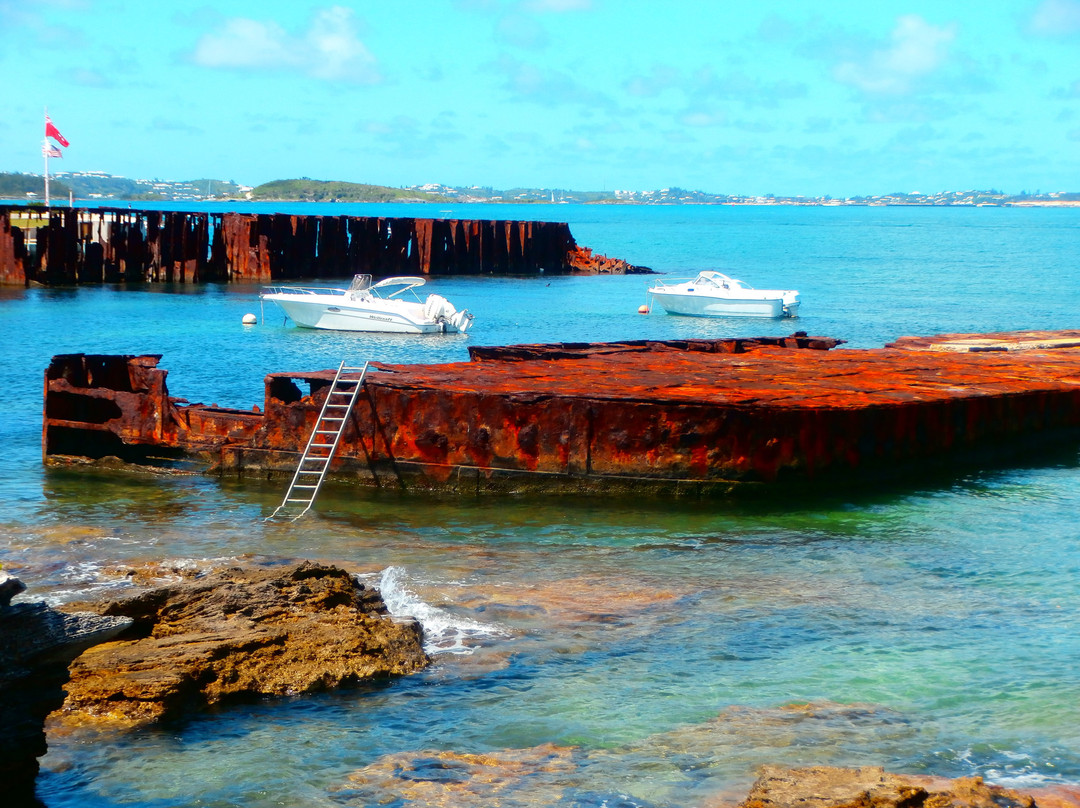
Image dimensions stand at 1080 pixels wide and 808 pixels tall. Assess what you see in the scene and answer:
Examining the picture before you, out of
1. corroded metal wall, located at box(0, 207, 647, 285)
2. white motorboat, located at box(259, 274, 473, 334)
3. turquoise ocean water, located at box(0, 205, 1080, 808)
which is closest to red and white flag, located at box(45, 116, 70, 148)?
corroded metal wall, located at box(0, 207, 647, 285)

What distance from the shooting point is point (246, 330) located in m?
37.4

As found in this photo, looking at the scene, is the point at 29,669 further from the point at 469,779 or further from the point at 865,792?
the point at 865,792

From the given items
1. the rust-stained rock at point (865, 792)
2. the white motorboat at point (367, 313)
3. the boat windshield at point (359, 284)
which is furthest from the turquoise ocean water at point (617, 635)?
the boat windshield at point (359, 284)

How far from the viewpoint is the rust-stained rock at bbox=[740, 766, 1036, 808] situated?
5121 millimetres

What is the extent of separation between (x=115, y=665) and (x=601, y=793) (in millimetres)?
3136

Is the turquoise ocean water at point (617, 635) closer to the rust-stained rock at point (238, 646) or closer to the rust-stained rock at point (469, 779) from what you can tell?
the rust-stained rock at point (469, 779)

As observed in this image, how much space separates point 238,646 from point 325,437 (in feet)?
21.7

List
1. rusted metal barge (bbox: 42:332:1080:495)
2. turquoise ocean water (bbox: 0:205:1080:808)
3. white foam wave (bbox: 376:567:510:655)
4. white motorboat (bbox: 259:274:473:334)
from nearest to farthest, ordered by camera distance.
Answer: turquoise ocean water (bbox: 0:205:1080:808)
white foam wave (bbox: 376:567:510:655)
rusted metal barge (bbox: 42:332:1080:495)
white motorboat (bbox: 259:274:473:334)

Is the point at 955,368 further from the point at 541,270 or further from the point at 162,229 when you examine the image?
the point at 541,270

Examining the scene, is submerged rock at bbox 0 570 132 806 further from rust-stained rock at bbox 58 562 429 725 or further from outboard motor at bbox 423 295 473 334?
outboard motor at bbox 423 295 473 334

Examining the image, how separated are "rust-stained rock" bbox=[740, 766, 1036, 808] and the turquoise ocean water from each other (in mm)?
352

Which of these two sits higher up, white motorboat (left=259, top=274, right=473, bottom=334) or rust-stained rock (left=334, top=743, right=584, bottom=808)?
white motorboat (left=259, top=274, right=473, bottom=334)

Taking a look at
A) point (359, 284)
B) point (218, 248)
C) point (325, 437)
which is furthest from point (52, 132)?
point (325, 437)

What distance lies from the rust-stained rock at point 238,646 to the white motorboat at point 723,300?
124 feet
